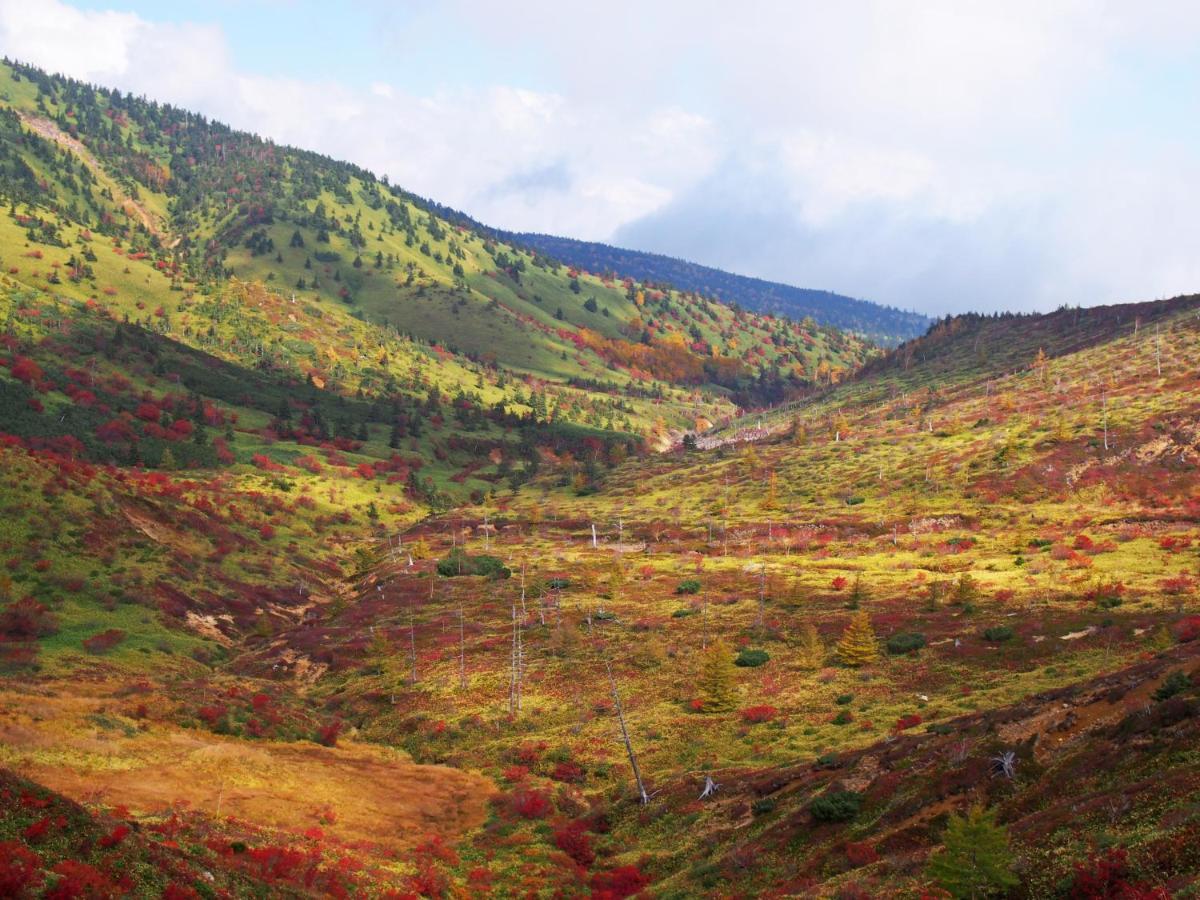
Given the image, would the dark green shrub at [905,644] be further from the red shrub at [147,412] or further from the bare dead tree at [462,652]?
the red shrub at [147,412]

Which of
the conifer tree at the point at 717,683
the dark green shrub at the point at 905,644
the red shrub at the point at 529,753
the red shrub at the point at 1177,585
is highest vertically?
the red shrub at the point at 1177,585

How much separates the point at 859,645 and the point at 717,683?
12.5m

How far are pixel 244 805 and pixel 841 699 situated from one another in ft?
123

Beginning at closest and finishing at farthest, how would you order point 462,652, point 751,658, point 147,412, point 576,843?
1. point 576,843
2. point 751,658
3. point 462,652
4. point 147,412

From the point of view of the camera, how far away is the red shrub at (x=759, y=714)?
5544 cm

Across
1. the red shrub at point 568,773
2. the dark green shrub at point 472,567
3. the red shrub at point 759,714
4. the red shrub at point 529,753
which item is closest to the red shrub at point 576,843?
the red shrub at point 568,773

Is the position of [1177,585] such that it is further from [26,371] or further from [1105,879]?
[26,371]

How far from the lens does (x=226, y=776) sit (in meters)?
43.8

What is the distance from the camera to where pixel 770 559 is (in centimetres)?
11275

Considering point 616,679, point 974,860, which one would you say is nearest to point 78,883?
point 974,860

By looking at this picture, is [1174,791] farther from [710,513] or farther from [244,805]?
[710,513]

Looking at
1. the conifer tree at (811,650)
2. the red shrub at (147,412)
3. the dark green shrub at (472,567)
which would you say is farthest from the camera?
the red shrub at (147,412)

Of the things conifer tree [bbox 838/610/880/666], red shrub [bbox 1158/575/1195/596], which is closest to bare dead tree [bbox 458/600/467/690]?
conifer tree [bbox 838/610/880/666]

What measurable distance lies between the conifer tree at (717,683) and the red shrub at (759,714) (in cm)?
192
